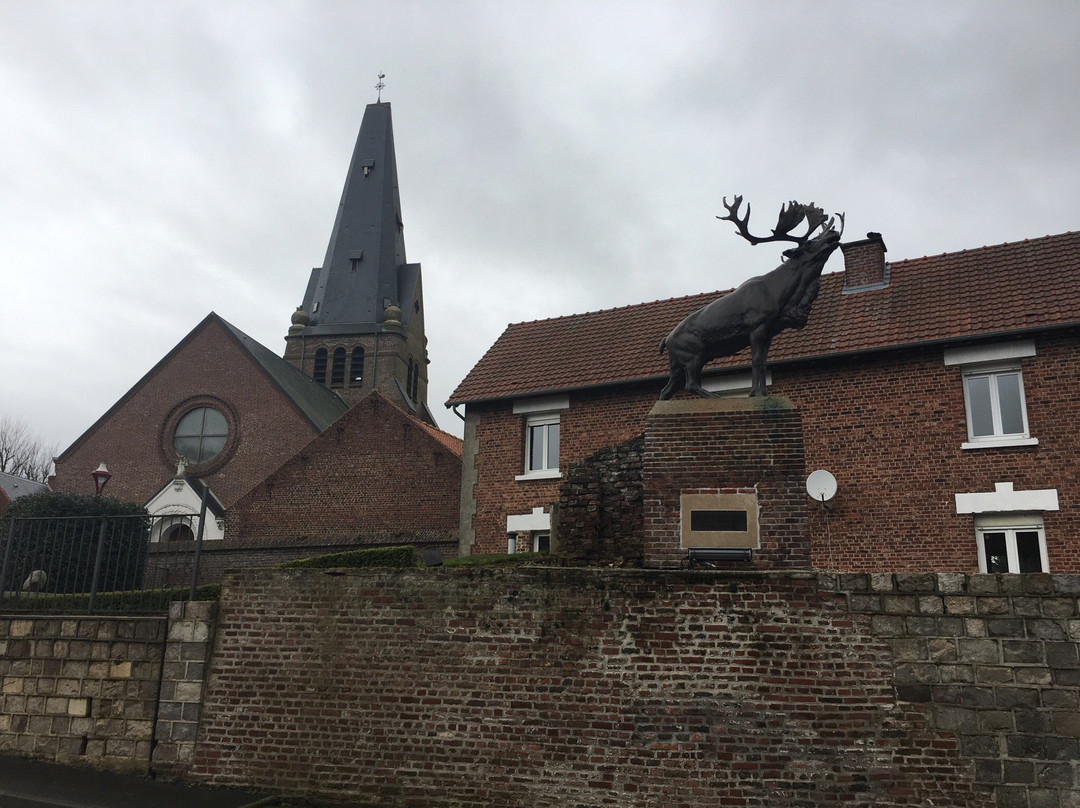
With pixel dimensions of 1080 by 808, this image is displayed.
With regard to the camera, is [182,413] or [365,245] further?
[365,245]

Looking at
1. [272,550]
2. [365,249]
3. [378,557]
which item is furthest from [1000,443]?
[365,249]

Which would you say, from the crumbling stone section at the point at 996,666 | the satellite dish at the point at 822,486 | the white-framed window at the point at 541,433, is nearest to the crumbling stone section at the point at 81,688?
the crumbling stone section at the point at 996,666

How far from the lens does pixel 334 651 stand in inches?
340

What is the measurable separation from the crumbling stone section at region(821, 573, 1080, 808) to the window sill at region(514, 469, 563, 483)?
29.5 ft

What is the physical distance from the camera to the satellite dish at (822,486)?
1318 centimetres

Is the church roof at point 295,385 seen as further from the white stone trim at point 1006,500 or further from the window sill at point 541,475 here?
the white stone trim at point 1006,500

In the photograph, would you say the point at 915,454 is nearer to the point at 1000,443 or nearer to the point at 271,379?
the point at 1000,443

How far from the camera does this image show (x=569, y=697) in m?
7.98

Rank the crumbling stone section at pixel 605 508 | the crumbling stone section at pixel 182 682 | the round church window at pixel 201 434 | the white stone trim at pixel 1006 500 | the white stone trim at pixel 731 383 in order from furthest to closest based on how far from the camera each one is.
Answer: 1. the round church window at pixel 201 434
2. the white stone trim at pixel 731 383
3. the white stone trim at pixel 1006 500
4. the crumbling stone section at pixel 605 508
5. the crumbling stone section at pixel 182 682

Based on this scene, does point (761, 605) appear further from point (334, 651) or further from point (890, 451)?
point (890, 451)

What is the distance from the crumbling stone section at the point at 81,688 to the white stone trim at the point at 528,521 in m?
8.07

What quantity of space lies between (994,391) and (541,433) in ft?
25.6

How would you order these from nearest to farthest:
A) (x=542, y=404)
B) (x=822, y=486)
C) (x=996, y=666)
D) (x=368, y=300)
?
(x=996, y=666) < (x=822, y=486) < (x=542, y=404) < (x=368, y=300)

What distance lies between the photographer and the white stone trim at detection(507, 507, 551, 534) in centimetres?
1638
